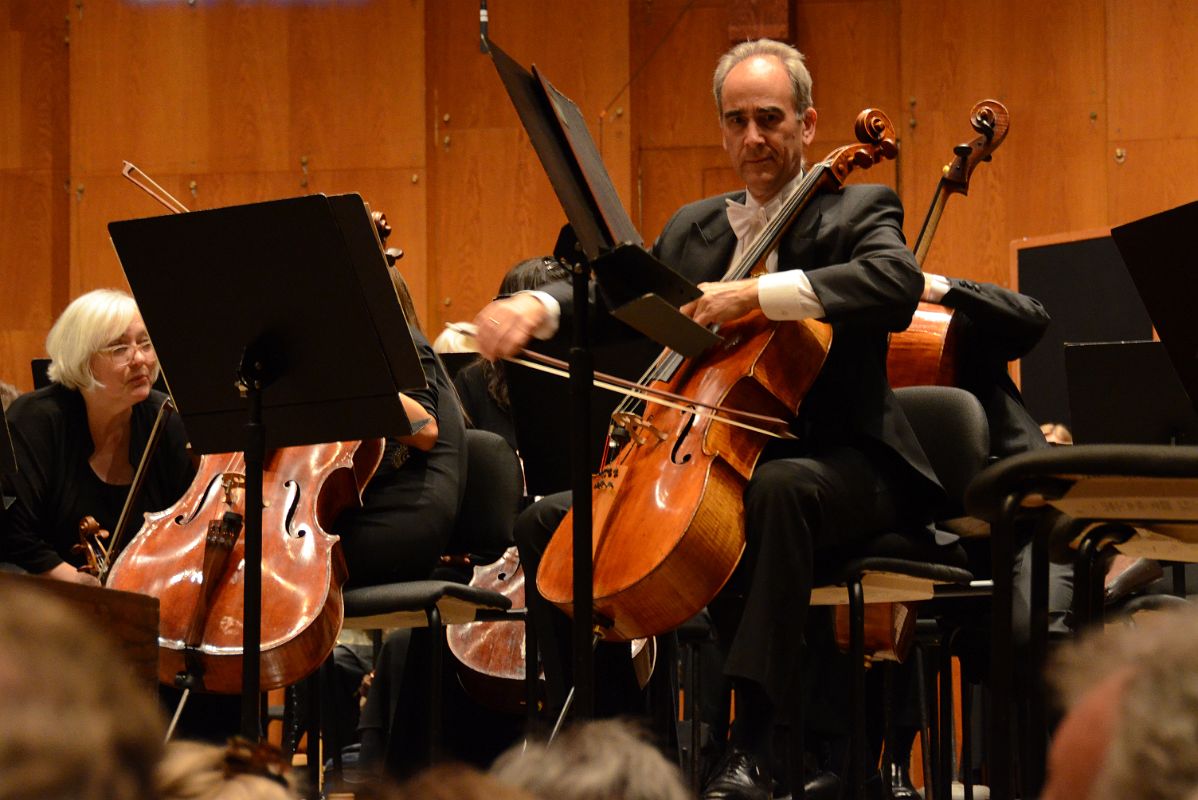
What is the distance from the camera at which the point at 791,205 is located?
286 cm

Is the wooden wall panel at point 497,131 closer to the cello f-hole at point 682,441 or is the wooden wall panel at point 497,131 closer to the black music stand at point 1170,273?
the cello f-hole at point 682,441

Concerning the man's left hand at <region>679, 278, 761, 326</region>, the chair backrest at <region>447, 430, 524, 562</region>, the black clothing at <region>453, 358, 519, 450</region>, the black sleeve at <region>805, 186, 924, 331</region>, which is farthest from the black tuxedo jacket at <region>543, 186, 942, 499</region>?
the black clothing at <region>453, 358, 519, 450</region>

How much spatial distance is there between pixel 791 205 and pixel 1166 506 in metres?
1.30

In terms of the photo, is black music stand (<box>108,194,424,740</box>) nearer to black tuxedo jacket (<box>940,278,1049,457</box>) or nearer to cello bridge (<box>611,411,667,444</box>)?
cello bridge (<box>611,411,667,444</box>)

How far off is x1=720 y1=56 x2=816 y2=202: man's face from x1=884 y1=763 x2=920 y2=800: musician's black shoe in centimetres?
132

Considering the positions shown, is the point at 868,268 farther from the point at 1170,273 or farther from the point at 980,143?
the point at 980,143

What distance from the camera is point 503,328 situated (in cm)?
253

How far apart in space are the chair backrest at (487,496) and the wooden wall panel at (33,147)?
13.4 feet

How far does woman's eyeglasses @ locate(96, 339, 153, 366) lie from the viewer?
3641 mm

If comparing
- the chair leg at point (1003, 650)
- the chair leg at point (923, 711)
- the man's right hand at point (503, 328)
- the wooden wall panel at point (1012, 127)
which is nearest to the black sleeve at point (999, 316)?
the chair leg at point (923, 711)

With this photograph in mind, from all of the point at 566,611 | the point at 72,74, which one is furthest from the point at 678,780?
the point at 72,74

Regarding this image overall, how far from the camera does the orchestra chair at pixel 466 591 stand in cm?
297

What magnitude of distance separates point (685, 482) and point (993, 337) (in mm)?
1516

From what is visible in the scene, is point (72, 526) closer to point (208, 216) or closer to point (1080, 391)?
point (208, 216)
